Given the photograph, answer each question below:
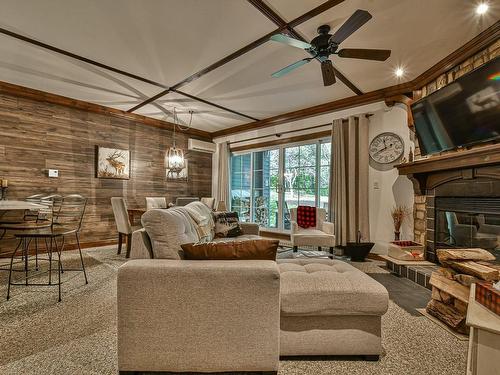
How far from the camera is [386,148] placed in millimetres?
3914

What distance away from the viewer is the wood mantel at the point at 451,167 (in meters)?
2.33

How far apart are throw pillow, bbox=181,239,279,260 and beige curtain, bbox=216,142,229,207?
15.3 ft

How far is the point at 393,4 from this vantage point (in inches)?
82.8

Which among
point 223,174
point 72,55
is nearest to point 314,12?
point 72,55

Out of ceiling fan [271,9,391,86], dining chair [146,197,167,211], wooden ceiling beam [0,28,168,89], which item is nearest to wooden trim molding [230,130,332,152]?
ceiling fan [271,9,391,86]

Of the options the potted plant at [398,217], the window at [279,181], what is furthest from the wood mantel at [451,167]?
the window at [279,181]

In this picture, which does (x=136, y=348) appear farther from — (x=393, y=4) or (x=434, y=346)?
(x=393, y=4)

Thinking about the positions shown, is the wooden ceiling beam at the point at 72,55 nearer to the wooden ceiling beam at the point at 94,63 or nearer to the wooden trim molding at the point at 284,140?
the wooden ceiling beam at the point at 94,63

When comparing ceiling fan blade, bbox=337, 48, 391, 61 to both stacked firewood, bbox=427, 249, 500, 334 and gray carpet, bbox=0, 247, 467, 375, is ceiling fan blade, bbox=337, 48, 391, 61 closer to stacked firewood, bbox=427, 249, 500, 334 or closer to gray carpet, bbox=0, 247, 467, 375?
stacked firewood, bbox=427, 249, 500, 334

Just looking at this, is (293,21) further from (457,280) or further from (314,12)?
(457,280)

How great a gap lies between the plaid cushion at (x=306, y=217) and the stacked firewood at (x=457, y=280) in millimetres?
2114

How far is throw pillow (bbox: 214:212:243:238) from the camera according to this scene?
3139 mm

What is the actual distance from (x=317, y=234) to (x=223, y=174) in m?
3.09

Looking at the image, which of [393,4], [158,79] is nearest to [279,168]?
[158,79]
